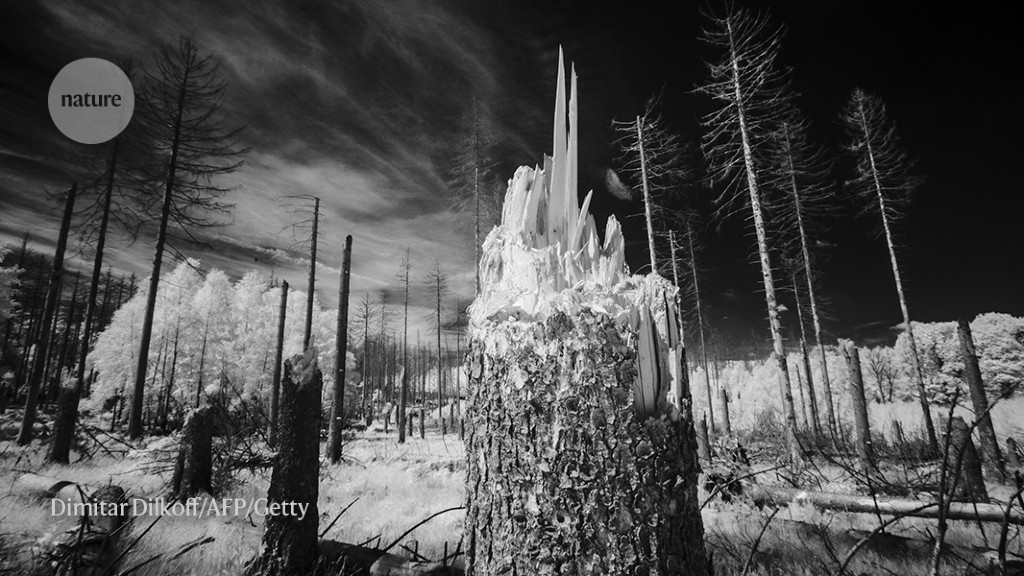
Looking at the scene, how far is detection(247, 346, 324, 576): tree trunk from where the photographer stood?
9.46 ft

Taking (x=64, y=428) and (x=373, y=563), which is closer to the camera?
(x=373, y=563)

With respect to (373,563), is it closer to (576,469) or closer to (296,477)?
(296,477)

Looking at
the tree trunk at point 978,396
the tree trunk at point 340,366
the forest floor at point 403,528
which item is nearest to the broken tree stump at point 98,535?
the forest floor at point 403,528

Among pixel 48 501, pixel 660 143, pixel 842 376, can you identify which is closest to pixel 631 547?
pixel 48 501

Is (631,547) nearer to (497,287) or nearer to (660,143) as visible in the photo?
(497,287)

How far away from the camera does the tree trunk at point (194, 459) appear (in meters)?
5.39

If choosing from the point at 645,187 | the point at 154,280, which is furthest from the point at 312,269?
Result: the point at 645,187

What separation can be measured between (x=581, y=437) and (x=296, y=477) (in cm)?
245

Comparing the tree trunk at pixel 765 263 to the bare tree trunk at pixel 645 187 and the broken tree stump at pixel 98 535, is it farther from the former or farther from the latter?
the broken tree stump at pixel 98 535

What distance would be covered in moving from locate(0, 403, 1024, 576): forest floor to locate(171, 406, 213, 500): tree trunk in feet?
1.63

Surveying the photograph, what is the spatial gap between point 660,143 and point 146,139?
54.0ft

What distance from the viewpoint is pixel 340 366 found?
37.3ft

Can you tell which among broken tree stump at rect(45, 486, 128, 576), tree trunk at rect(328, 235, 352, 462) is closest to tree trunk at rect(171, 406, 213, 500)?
broken tree stump at rect(45, 486, 128, 576)

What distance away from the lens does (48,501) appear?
14.7 feet
